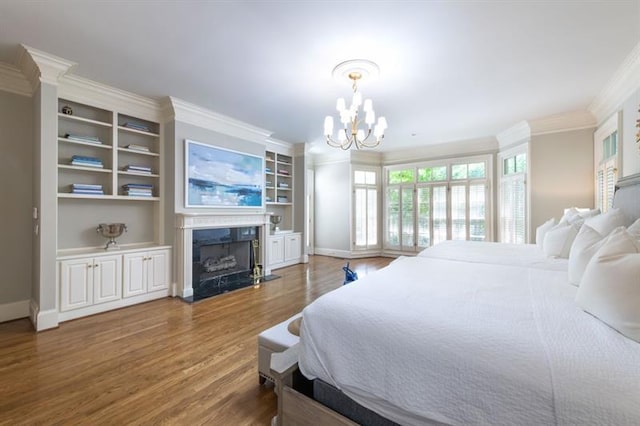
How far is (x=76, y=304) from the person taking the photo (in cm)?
301

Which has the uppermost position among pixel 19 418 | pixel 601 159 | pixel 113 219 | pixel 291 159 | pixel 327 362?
pixel 291 159

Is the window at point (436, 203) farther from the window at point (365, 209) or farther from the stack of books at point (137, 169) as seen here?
the stack of books at point (137, 169)

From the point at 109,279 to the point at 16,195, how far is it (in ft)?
4.29

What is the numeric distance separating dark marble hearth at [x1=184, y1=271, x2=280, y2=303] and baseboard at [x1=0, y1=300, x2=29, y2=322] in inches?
63.1

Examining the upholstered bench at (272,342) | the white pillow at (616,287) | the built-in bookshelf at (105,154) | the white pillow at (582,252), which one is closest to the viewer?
the white pillow at (616,287)

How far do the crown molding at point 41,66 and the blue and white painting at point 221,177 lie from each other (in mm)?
1421

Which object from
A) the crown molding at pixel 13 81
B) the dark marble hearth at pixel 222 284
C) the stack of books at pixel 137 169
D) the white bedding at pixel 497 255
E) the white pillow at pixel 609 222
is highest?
the crown molding at pixel 13 81

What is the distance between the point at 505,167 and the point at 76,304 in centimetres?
713

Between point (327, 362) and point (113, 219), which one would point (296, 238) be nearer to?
point (113, 219)

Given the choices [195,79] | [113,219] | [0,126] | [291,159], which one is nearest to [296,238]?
[291,159]

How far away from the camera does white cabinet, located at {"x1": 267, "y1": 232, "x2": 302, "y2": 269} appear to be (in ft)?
18.0

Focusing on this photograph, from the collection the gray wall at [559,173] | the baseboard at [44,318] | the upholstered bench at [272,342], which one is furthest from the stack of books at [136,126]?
the gray wall at [559,173]

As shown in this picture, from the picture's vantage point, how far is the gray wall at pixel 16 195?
295cm

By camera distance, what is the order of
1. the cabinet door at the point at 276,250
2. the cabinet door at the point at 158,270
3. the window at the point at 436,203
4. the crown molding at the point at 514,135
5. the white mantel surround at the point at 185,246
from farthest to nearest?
1. the window at the point at 436,203
2. the cabinet door at the point at 276,250
3. the crown molding at the point at 514,135
4. the white mantel surround at the point at 185,246
5. the cabinet door at the point at 158,270
